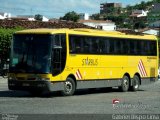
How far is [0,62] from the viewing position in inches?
1615

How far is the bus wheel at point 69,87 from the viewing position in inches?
910

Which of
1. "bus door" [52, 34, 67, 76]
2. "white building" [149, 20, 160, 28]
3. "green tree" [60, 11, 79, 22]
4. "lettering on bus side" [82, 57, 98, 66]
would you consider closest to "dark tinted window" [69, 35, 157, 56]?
"lettering on bus side" [82, 57, 98, 66]

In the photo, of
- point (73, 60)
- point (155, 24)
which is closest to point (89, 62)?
point (73, 60)

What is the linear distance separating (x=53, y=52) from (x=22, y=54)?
1.32m

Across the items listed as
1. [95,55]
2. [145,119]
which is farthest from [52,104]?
[95,55]

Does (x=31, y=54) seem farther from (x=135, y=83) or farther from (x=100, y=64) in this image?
(x=135, y=83)

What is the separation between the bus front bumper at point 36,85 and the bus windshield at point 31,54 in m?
0.46

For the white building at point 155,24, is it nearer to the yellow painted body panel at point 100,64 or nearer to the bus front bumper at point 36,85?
the yellow painted body panel at point 100,64

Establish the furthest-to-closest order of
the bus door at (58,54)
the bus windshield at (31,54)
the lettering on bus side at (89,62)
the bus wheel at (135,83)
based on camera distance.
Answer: the bus wheel at (135,83), the lettering on bus side at (89,62), the bus door at (58,54), the bus windshield at (31,54)

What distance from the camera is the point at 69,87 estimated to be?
23469 millimetres

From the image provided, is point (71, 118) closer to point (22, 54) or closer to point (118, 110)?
point (118, 110)

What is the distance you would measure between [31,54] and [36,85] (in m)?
1.33

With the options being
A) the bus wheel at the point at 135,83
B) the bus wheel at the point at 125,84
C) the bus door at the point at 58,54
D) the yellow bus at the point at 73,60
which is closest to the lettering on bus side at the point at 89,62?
the yellow bus at the point at 73,60

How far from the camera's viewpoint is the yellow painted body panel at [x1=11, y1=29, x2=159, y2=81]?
23.2m
